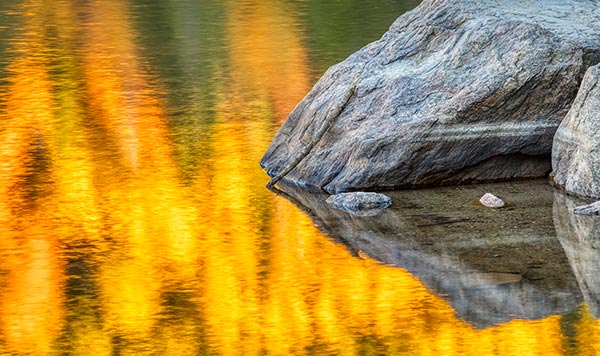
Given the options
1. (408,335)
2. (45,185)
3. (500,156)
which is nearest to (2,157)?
(45,185)

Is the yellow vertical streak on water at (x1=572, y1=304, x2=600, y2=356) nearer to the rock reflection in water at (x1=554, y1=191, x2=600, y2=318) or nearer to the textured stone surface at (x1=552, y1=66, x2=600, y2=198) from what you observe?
the rock reflection in water at (x1=554, y1=191, x2=600, y2=318)

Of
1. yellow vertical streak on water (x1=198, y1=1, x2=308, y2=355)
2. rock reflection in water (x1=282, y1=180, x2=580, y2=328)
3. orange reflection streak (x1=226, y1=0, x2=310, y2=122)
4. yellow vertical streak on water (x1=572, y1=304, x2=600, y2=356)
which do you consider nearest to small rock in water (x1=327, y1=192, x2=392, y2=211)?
rock reflection in water (x1=282, y1=180, x2=580, y2=328)

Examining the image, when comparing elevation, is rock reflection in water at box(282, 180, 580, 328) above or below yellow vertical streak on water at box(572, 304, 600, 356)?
below

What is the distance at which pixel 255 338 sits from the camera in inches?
234

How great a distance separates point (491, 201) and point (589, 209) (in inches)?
23.4

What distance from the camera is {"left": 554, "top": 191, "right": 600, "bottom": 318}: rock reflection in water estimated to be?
21.7 feet

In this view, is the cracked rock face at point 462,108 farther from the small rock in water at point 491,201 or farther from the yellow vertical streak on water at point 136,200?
the yellow vertical streak on water at point 136,200

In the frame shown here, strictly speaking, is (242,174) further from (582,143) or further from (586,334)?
(586,334)

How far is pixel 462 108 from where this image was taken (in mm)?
8789

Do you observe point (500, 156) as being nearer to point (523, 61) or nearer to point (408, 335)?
point (523, 61)

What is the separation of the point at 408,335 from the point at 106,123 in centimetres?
559

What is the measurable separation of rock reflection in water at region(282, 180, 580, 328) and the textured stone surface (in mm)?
197

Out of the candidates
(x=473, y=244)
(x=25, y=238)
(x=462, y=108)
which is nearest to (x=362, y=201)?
(x=462, y=108)

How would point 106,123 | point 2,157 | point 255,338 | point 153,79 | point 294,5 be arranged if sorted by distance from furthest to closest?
point 294,5 < point 153,79 < point 106,123 < point 2,157 < point 255,338
